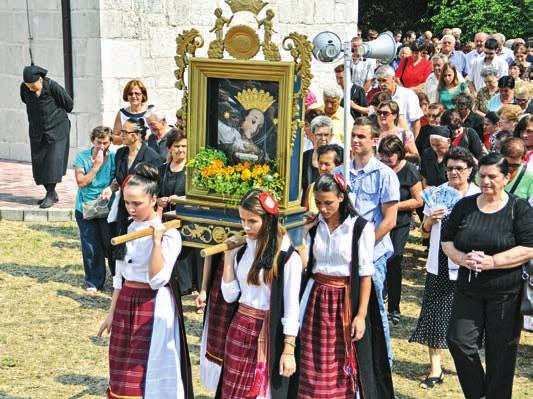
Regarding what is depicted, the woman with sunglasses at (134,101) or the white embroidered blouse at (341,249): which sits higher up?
the woman with sunglasses at (134,101)

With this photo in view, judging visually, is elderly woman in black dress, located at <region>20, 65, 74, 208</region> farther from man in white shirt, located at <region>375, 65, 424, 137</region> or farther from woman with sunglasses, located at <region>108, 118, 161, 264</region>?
man in white shirt, located at <region>375, 65, 424, 137</region>

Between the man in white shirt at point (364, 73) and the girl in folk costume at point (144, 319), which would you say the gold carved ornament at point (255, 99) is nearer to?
the girl in folk costume at point (144, 319)

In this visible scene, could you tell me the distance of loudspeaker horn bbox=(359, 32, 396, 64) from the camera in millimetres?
7895

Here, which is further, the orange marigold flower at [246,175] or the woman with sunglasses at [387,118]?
the woman with sunglasses at [387,118]

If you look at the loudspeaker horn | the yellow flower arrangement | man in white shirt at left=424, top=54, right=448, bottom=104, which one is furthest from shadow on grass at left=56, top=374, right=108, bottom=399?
man in white shirt at left=424, top=54, right=448, bottom=104

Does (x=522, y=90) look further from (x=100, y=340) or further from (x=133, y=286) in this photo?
(x=133, y=286)

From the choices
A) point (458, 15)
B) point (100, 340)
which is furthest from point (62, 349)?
point (458, 15)

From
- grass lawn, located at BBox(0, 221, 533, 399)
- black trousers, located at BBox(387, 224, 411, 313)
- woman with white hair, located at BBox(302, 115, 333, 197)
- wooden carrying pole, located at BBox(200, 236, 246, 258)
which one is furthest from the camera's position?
black trousers, located at BBox(387, 224, 411, 313)

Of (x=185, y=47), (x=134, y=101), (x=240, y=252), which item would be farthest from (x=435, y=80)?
(x=240, y=252)

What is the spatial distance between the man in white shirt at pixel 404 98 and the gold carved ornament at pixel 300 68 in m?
5.17

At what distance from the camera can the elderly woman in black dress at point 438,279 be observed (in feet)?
24.8

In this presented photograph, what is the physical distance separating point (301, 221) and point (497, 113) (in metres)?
4.14

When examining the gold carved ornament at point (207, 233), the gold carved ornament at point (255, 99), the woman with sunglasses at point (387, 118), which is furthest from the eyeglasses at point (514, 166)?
the woman with sunglasses at point (387, 118)

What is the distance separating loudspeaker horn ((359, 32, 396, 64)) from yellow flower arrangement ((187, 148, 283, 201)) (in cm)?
125
